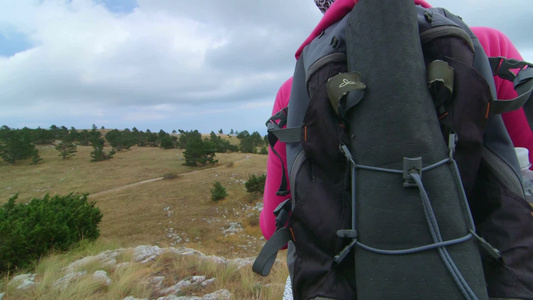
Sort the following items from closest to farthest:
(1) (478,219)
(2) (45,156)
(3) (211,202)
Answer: (1) (478,219) < (3) (211,202) < (2) (45,156)

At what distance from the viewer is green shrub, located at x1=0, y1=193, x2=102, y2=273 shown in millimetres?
5246

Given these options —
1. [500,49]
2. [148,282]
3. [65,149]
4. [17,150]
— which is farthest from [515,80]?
[65,149]

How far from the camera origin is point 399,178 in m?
0.76

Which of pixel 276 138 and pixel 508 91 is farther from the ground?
pixel 508 91

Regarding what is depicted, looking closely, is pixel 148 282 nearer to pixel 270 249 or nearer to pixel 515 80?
pixel 270 249

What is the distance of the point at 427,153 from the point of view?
75 centimetres

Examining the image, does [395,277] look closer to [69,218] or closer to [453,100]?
[453,100]

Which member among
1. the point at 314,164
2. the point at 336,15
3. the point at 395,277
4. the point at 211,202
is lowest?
the point at 211,202

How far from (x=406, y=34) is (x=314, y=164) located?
0.49m

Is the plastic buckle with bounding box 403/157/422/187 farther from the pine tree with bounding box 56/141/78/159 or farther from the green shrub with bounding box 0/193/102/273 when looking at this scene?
the pine tree with bounding box 56/141/78/159

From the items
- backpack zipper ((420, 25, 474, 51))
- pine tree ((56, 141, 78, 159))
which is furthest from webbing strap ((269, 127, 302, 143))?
pine tree ((56, 141, 78, 159))

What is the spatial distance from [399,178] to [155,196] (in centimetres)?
2163

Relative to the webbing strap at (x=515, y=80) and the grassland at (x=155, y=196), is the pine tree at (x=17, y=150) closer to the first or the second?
the grassland at (x=155, y=196)


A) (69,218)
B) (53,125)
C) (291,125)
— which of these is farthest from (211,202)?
(53,125)
